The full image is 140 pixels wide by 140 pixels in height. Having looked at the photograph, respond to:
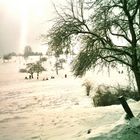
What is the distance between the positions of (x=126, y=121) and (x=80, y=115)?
7614 mm

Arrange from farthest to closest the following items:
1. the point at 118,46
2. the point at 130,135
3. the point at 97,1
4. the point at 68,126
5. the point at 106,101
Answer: the point at 106,101 < the point at 118,46 < the point at 97,1 < the point at 68,126 < the point at 130,135

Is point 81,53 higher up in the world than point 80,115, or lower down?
higher up

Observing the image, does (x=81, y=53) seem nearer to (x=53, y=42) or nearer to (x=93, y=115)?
(x=53, y=42)

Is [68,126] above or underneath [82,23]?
underneath

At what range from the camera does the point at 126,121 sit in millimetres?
11953

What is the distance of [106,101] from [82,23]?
10911mm

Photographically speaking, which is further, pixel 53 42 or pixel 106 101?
pixel 106 101

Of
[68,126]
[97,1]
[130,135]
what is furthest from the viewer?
[97,1]

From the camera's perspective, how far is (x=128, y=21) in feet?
61.0

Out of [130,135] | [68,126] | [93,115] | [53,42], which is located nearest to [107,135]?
[130,135]

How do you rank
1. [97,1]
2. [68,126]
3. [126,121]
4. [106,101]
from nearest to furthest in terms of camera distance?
[126,121]
[68,126]
[97,1]
[106,101]

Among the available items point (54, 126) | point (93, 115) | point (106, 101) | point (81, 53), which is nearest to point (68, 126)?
point (54, 126)

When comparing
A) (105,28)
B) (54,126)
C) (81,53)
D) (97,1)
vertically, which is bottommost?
(54,126)

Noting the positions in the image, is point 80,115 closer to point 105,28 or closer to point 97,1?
point 105,28
